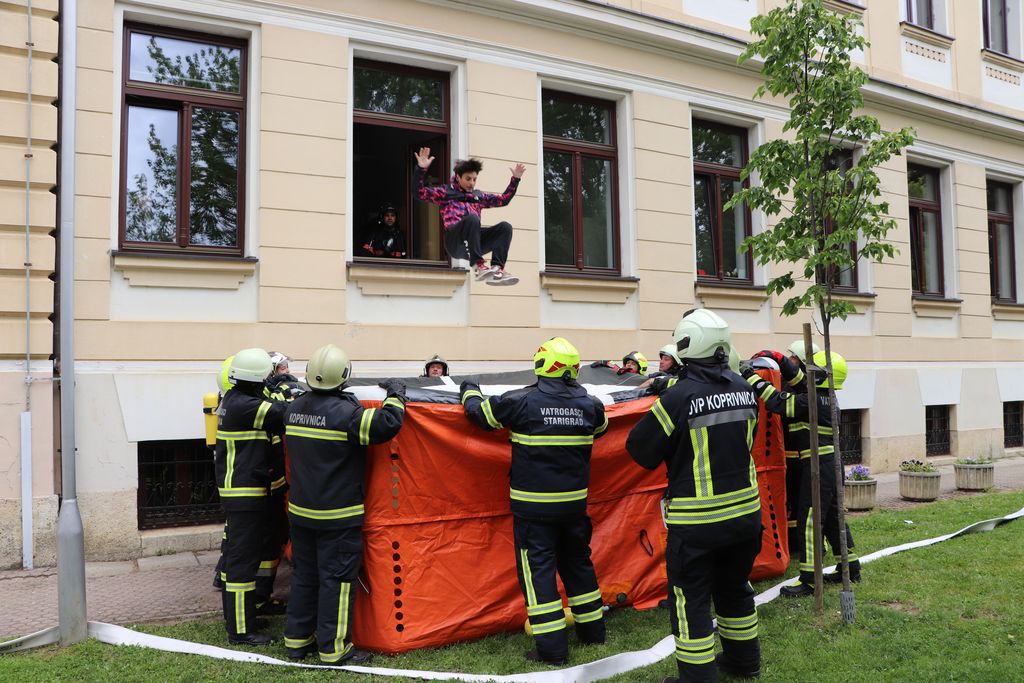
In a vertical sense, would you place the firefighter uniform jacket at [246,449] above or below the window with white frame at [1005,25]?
below

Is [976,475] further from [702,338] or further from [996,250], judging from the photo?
[702,338]

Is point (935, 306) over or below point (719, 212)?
below

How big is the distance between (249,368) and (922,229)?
1308 cm

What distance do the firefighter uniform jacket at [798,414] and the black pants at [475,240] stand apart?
9.05 ft

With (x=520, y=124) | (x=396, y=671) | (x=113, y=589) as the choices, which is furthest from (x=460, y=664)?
(x=520, y=124)

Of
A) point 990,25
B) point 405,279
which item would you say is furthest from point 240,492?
point 990,25

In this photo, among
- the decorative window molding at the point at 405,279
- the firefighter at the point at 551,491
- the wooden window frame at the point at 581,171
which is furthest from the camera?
the wooden window frame at the point at 581,171

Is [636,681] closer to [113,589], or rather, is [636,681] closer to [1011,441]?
[113,589]

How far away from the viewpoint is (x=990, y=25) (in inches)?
603

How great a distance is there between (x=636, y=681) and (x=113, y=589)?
446 cm

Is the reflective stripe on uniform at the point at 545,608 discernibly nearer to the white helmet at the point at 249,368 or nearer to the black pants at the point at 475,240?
the white helmet at the point at 249,368

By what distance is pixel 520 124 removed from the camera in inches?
383

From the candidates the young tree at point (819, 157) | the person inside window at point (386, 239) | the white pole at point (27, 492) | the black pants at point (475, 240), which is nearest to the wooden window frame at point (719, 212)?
the person inside window at point (386, 239)

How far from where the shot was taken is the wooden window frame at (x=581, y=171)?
10273 mm
